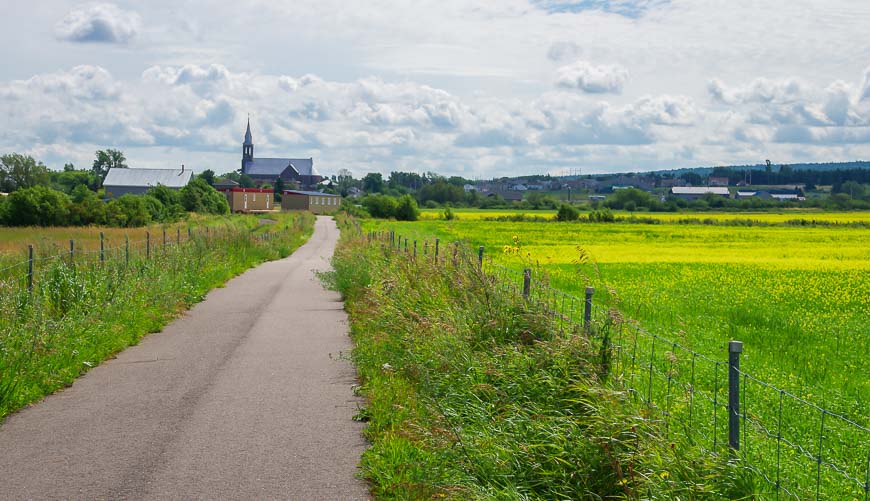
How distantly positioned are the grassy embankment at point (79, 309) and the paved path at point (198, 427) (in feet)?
1.00

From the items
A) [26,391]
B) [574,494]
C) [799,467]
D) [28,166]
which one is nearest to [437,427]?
[574,494]

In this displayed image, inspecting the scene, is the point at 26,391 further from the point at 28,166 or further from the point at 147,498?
the point at 28,166

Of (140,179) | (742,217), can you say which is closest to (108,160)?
(140,179)

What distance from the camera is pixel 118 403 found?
9078 millimetres

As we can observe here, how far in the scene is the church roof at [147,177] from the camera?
147250 mm

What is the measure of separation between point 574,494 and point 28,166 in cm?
14353

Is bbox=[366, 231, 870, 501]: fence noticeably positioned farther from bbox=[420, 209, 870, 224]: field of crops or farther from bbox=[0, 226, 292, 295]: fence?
bbox=[420, 209, 870, 224]: field of crops

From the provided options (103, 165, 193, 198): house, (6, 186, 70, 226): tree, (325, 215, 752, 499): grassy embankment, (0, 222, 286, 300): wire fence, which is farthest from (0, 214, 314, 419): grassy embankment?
(103, 165, 193, 198): house

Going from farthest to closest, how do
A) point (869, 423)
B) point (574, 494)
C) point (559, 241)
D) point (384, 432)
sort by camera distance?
1. point (559, 241)
2. point (869, 423)
3. point (384, 432)
4. point (574, 494)

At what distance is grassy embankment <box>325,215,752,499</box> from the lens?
5.24 m

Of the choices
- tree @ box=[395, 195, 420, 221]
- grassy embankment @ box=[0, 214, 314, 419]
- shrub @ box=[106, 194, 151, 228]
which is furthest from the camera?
tree @ box=[395, 195, 420, 221]

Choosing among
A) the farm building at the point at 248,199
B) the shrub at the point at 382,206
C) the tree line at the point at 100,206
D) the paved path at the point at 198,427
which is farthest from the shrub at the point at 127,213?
the paved path at the point at 198,427

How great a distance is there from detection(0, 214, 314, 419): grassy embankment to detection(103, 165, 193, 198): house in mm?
132354

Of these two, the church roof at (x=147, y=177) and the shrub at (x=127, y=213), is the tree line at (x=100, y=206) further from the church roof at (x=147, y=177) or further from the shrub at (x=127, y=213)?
the church roof at (x=147, y=177)
